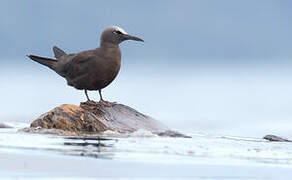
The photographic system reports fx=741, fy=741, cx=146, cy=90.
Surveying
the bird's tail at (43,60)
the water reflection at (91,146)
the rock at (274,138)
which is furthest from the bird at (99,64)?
the rock at (274,138)

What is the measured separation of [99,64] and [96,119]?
148cm

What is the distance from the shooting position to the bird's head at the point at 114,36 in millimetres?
17797

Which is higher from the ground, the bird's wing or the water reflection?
the bird's wing

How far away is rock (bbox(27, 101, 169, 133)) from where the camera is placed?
16.3 metres

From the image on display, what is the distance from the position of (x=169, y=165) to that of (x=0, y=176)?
2.82 metres

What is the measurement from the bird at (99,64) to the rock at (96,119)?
0.53 metres

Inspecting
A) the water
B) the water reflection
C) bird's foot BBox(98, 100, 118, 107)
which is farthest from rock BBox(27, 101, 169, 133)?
the water reflection

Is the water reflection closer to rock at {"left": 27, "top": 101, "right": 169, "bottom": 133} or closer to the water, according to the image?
the water

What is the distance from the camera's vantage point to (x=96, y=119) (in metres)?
16.6

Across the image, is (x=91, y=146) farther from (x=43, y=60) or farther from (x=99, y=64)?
(x=43, y=60)

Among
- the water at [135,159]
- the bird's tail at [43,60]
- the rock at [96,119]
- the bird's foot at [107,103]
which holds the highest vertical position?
the bird's tail at [43,60]

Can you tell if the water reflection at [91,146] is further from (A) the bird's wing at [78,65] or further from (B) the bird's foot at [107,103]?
(A) the bird's wing at [78,65]

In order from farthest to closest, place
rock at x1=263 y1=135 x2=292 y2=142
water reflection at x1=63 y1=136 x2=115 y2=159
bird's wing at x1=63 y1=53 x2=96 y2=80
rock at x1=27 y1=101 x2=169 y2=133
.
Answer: rock at x1=263 y1=135 x2=292 y2=142 → bird's wing at x1=63 y1=53 x2=96 y2=80 → rock at x1=27 y1=101 x2=169 y2=133 → water reflection at x1=63 y1=136 x2=115 y2=159

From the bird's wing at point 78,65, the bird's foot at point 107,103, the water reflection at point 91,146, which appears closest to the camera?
the water reflection at point 91,146
